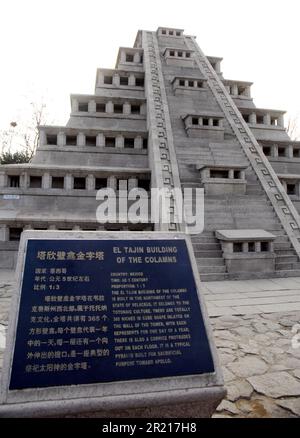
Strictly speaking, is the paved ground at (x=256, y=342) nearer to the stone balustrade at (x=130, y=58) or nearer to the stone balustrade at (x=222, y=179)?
the stone balustrade at (x=222, y=179)

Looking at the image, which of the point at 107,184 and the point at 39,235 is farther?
the point at 107,184

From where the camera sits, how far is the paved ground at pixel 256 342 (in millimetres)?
3286

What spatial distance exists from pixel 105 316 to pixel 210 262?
254 inches

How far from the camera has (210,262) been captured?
8.88m

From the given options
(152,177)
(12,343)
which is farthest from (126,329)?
(152,177)

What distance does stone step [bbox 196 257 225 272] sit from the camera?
8.72 meters

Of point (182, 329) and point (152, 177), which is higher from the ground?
point (152, 177)

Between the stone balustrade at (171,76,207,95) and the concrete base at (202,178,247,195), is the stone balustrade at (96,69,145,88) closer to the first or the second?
the stone balustrade at (171,76,207,95)

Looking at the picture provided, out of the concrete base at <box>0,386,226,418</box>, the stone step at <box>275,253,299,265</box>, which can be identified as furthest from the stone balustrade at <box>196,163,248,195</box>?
the concrete base at <box>0,386,226,418</box>

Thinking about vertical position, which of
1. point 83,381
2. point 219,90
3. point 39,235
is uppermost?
point 219,90

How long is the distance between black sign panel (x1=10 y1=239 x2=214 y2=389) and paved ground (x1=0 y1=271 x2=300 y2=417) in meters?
1.01
